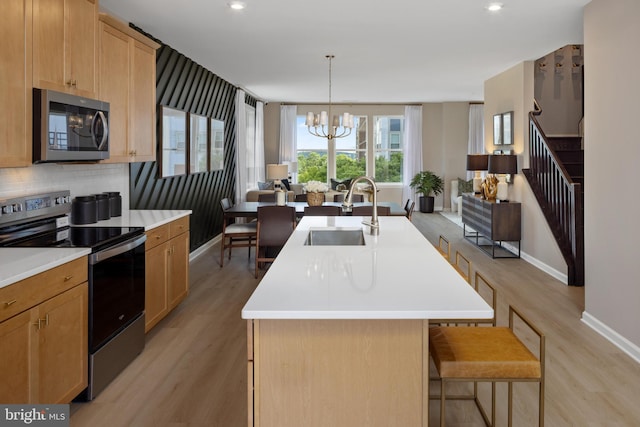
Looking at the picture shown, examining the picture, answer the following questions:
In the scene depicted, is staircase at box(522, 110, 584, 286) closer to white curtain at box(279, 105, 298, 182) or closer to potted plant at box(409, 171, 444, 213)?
potted plant at box(409, 171, 444, 213)

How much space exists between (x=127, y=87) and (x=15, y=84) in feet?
4.88

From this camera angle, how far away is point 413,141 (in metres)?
12.7

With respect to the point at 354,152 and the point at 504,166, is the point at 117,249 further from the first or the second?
the point at 354,152

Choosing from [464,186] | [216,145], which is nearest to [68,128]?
[216,145]

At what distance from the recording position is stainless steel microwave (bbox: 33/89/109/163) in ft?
9.41

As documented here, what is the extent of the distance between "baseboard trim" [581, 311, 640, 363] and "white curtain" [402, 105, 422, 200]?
8.62 metres

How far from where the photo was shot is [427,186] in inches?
484

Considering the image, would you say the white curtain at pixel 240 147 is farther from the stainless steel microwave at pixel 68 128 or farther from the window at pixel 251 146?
the stainless steel microwave at pixel 68 128

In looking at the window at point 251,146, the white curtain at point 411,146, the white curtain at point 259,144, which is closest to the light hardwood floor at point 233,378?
the window at point 251,146

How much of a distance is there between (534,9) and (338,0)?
1.72 meters

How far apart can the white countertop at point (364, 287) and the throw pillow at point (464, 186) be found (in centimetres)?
960

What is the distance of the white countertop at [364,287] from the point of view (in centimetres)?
173

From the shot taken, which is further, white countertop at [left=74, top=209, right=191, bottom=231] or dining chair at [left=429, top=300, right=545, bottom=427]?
white countertop at [left=74, top=209, right=191, bottom=231]

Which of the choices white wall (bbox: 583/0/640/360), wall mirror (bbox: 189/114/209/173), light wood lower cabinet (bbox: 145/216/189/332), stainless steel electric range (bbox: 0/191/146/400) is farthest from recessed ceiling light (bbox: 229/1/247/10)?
white wall (bbox: 583/0/640/360)
